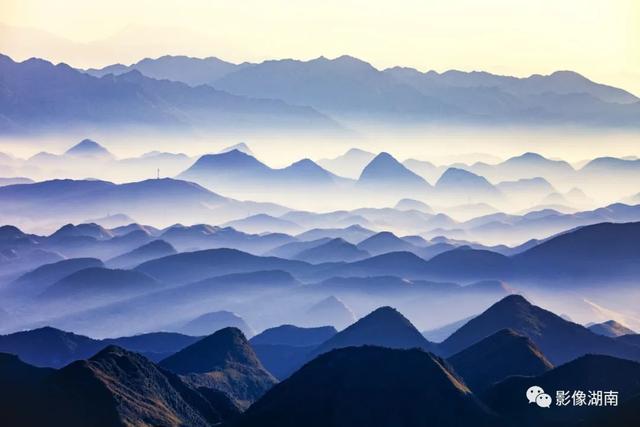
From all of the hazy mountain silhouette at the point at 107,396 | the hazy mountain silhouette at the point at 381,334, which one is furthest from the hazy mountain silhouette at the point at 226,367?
the hazy mountain silhouette at the point at 381,334

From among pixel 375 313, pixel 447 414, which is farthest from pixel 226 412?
pixel 375 313

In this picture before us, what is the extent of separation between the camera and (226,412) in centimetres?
11531

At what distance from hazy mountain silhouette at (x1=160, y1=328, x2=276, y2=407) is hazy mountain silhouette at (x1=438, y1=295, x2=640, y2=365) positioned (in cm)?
2505

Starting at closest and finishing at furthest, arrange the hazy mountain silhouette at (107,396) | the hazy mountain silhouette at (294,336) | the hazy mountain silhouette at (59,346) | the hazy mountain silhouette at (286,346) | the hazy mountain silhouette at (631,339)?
the hazy mountain silhouette at (107,396) → the hazy mountain silhouette at (286,346) → the hazy mountain silhouette at (631,339) → the hazy mountain silhouette at (59,346) → the hazy mountain silhouette at (294,336)

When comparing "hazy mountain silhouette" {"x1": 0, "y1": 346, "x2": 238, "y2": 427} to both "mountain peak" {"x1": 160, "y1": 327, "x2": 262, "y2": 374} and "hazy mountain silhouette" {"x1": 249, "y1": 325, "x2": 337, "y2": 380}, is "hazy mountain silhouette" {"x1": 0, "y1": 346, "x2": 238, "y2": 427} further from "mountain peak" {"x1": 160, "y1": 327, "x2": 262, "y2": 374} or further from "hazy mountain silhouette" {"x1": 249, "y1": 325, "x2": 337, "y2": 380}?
"hazy mountain silhouette" {"x1": 249, "y1": 325, "x2": 337, "y2": 380}

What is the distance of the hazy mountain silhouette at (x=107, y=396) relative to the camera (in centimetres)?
10256

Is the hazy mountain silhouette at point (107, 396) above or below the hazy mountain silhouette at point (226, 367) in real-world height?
below

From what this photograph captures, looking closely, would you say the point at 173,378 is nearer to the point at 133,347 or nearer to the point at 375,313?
the point at 375,313

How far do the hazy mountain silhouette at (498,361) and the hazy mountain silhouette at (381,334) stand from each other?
80.7ft

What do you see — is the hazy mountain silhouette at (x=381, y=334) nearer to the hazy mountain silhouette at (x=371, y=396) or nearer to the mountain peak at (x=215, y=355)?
the mountain peak at (x=215, y=355)

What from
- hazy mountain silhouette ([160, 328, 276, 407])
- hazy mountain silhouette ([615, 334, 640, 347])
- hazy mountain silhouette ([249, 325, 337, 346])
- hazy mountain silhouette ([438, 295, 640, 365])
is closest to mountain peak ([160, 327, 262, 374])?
hazy mountain silhouette ([160, 328, 276, 407])

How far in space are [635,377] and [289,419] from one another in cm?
2786

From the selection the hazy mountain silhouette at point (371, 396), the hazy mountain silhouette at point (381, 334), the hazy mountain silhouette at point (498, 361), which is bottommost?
the hazy mountain silhouette at point (371, 396)

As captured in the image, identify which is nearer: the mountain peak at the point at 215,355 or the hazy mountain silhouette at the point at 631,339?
the mountain peak at the point at 215,355
